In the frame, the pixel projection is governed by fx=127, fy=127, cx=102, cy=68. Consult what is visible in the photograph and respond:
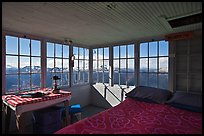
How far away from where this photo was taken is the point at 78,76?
4785mm

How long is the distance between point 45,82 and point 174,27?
3556 millimetres

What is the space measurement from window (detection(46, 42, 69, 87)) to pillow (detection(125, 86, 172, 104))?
2.26 meters

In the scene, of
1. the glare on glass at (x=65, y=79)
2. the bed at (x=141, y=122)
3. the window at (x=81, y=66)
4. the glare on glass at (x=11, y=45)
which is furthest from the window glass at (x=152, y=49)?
the glare on glass at (x=11, y=45)

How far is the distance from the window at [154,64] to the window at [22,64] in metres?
3.03

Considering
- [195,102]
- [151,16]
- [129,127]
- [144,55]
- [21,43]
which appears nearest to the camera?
[129,127]

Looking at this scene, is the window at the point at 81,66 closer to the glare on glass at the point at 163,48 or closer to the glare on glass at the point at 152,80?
the glare on glass at the point at 152,80

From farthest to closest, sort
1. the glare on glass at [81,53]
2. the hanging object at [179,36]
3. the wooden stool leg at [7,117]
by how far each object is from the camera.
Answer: the glare on glass at [81,53] < the hanging object at [179,36] < the wooden stool leg at [7,117]

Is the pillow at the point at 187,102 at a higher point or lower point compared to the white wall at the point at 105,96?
higher

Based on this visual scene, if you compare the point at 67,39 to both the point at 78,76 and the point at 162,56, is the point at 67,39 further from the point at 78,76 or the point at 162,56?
the point at 162,56

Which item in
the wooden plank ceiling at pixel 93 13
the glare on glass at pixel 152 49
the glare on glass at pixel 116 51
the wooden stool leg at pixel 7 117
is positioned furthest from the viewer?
the glare on glass at pixel 116 51

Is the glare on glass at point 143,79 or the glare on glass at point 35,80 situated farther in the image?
the glare on glass at point 143,79

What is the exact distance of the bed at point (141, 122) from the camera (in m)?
1.61

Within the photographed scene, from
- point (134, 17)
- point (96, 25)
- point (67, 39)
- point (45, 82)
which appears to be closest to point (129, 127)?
point (134, 17)

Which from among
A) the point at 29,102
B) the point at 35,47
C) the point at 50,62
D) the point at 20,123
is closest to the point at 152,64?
the point at 50,62
